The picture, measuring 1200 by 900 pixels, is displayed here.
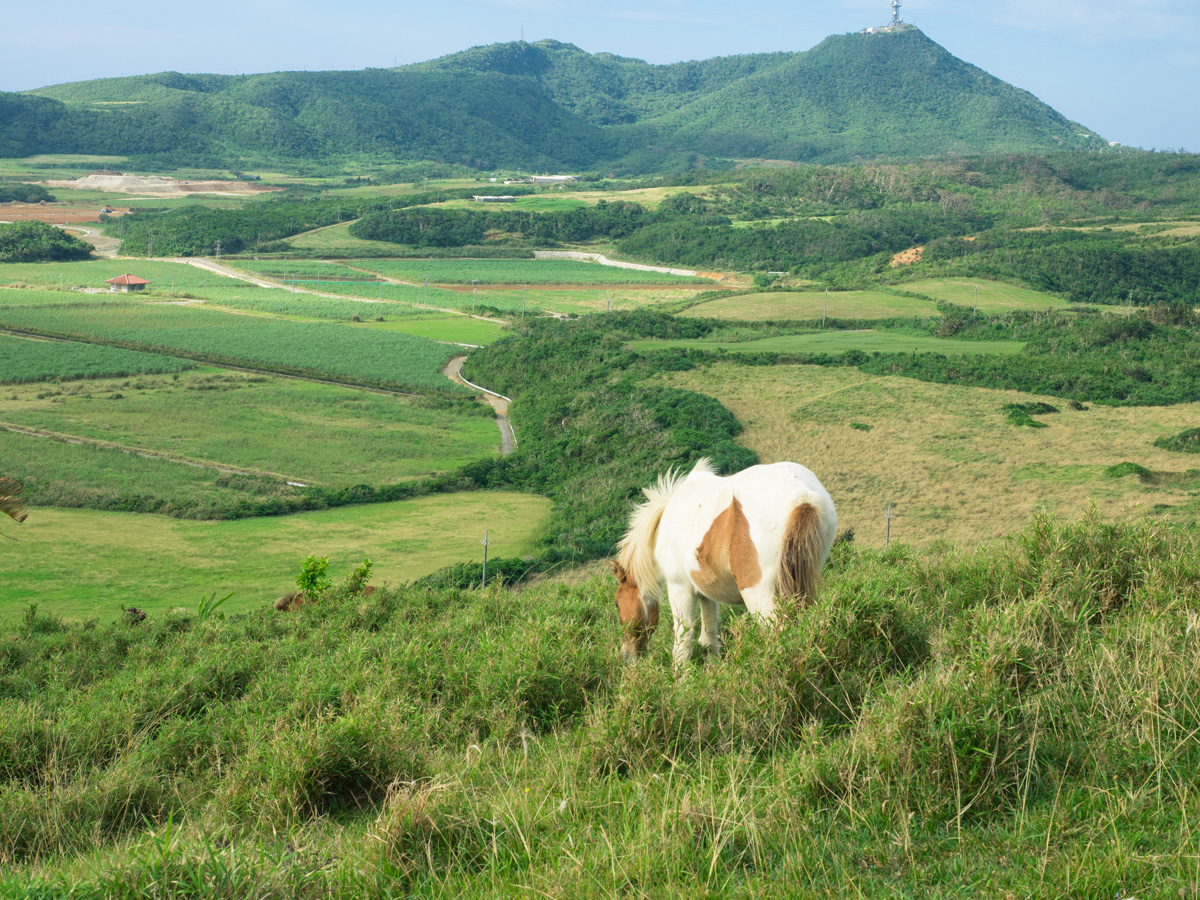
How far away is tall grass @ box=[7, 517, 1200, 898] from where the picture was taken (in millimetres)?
3574

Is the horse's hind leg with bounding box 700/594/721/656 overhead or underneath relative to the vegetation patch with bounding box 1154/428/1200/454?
overhead

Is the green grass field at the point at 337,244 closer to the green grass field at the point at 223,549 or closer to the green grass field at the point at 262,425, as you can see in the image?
the green grass field at the point at 262,425

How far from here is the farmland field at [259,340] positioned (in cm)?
5534

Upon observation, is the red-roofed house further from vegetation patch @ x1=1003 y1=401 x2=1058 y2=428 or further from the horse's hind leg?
the horse's hind leg

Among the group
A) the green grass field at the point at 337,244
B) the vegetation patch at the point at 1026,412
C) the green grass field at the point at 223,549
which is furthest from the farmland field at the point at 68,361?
the green grass field at the point at 337,244

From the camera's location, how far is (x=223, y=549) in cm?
2714

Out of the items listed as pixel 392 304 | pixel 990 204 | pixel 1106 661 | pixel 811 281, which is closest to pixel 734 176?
pixel 990 204

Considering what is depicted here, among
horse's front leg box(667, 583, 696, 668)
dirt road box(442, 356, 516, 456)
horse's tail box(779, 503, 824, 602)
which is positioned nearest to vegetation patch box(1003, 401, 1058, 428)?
dirt road box(442, 356, 516, 456)

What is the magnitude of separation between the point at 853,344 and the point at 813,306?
1548cm

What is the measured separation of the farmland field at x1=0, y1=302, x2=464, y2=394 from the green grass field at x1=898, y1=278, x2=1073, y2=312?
125 feet

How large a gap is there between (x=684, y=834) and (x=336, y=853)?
1.45m

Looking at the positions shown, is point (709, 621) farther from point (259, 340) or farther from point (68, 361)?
point (259, 340)

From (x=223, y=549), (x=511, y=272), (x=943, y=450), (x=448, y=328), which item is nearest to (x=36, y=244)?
(x=511, y=272)

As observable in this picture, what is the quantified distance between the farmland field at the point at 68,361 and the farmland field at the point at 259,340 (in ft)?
9.75
